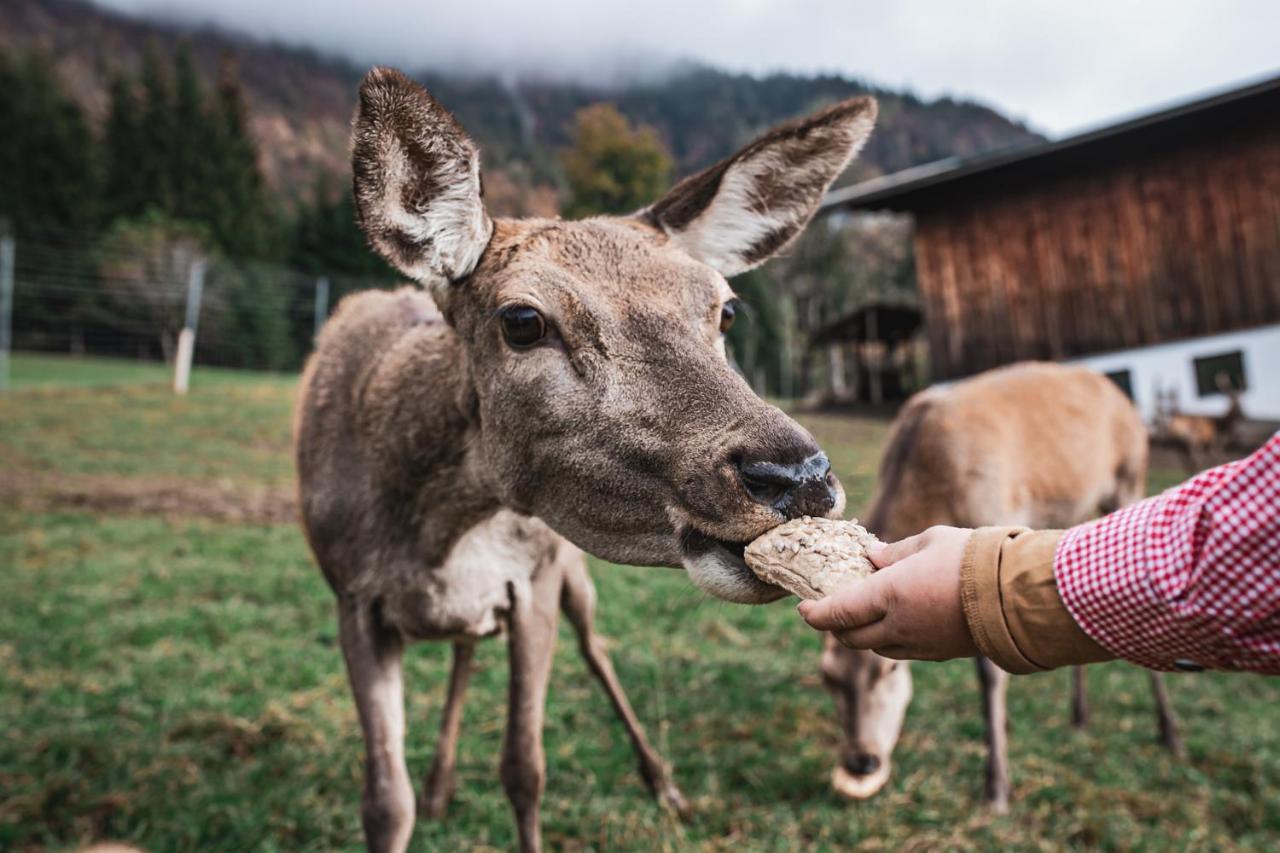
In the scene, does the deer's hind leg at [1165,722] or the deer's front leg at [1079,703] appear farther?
the deer's front leg at [1079,703]

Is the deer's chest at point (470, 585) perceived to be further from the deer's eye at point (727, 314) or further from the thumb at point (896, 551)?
the thumb at point (896, 551)

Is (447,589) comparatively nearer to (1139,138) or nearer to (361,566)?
(361,566)

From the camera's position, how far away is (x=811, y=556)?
1.77 m

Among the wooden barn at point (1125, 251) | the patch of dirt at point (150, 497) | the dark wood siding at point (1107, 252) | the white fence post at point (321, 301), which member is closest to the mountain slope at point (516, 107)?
the patch of dirt at point (150, 497)

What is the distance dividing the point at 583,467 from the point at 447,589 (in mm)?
1161

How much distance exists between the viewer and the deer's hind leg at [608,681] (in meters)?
4.30

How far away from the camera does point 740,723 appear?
17.3 feet

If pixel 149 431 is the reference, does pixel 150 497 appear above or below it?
below

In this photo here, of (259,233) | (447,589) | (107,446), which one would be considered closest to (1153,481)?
(447,589)

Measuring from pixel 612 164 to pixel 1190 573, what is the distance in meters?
18.8

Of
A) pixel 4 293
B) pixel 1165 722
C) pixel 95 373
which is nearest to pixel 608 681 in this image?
pixel 1165 722

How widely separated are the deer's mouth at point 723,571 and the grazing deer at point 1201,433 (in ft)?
57.7

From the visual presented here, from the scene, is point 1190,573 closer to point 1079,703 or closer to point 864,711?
point 864,711

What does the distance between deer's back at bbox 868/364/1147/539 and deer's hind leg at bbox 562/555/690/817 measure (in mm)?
1890
